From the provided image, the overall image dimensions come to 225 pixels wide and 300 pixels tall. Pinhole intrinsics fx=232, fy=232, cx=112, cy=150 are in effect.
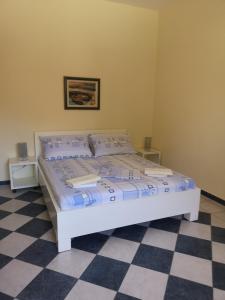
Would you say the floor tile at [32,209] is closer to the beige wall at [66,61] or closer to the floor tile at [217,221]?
the beige wall at [66,61]

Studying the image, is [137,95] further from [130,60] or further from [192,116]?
[192,116]

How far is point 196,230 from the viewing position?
2412 mm

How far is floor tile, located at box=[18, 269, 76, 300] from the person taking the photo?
157cm

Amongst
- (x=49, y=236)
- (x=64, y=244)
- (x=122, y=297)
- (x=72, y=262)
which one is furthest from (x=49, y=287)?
(x=49, y=236)

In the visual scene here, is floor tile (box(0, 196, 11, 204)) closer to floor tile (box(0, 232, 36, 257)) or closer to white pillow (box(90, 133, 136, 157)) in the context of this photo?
floor tile (box(0, 232, 36, 257))

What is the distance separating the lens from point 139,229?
2424 mm

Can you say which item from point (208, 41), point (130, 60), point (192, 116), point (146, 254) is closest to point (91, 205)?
point (146, 254)

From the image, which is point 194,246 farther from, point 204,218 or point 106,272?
point 106,272

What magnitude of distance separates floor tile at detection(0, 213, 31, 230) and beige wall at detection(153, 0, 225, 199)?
2.37m

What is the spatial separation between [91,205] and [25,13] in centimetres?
279

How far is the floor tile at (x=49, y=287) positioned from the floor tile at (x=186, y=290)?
698mm

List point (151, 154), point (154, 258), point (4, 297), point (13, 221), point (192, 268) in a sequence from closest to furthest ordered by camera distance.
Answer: point (4, 297) → point (192, 268) → point (154, 258) → point (13, 221) → point (151, 154)

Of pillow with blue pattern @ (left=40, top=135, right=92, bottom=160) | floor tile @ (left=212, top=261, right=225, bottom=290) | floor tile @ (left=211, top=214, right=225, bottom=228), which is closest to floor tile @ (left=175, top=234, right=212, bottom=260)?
floor tile @ (left=212, top=261, right=225, bottom=290)

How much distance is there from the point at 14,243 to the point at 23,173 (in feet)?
5.17
